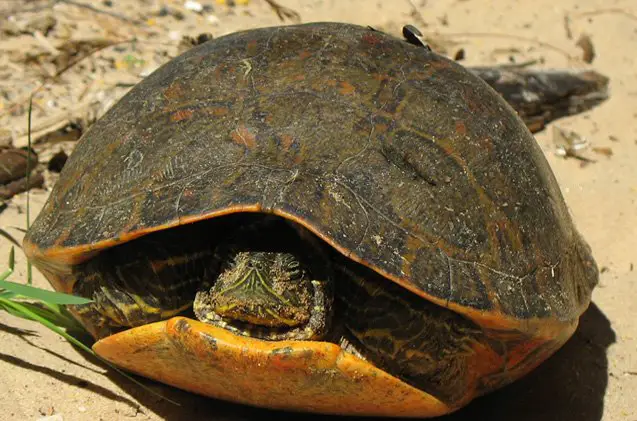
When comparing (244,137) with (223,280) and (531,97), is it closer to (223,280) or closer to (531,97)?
(223,280)

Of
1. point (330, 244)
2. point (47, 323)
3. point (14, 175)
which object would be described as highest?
point (330, 244)

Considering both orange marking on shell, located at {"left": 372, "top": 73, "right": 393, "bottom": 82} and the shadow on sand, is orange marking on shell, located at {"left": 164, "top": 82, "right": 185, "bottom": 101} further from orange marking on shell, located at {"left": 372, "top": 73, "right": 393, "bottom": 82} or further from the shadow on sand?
the shadow on sand

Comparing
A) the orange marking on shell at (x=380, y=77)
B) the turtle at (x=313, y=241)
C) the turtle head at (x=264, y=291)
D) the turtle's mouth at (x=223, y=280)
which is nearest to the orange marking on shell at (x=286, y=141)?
the turtle at (x=313, y=241)

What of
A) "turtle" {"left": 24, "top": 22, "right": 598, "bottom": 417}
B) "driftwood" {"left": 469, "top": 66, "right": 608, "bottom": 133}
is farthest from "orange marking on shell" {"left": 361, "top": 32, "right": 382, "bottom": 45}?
"driftwood" {"left": 469, "top": 66, "right": 608, "bottom": 133}

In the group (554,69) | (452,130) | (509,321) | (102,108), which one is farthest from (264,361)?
(554,69)

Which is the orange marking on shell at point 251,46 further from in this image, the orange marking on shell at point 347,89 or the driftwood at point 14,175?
the driftwood at point 14,175

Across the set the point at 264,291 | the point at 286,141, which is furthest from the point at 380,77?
the point at 264,291
